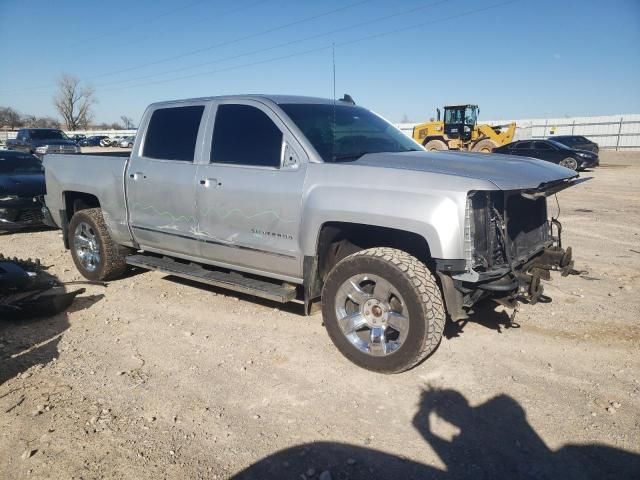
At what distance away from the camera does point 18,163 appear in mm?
9727

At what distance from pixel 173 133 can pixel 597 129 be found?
145ft

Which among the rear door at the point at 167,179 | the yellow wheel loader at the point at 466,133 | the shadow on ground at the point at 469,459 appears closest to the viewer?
the shadow on ground at the point at 469,459

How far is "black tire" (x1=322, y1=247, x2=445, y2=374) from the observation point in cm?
326

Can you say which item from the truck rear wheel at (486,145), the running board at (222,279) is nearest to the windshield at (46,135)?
the truck rear wheel at (486,145)

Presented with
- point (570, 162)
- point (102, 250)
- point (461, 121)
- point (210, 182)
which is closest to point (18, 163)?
point (102, 250)

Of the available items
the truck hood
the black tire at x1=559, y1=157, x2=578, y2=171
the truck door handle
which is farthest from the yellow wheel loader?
the truck door handle

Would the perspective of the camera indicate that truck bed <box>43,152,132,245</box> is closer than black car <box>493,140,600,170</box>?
Yes

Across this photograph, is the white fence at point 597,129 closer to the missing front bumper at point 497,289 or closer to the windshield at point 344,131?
the windshield at point 344,131

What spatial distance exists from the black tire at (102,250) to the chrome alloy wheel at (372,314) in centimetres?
318

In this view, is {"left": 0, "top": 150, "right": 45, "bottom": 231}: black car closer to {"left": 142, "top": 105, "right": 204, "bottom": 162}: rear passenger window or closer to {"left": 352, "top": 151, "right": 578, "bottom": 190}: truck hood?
{"left": 142, "top": 105, "right": 204, "bottom": 162}: rear passenger window

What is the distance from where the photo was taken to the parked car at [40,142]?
22.1 m

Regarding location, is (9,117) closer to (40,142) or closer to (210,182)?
(40,142)

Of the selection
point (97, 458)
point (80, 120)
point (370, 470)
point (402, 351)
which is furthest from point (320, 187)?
point (80, 120)

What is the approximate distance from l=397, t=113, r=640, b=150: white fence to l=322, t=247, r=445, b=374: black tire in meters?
34.4
